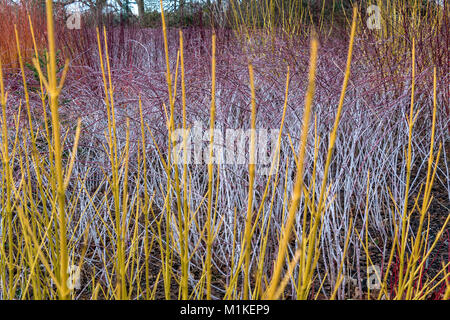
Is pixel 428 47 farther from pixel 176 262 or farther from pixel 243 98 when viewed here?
pixel 176 262

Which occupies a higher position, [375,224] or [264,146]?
[264,146]

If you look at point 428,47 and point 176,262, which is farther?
point 428,47

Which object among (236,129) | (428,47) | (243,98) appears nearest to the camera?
(236,129)

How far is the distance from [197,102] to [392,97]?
118 cm

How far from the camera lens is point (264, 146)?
6.27 feet

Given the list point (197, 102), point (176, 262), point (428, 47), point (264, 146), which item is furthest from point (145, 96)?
point (428, 47)
